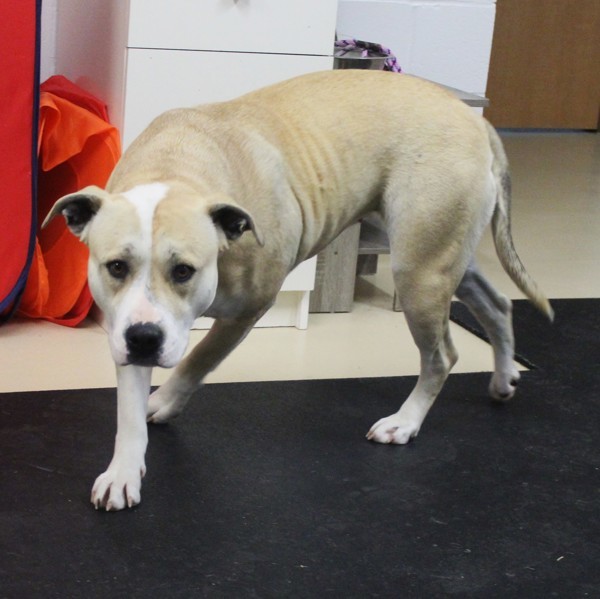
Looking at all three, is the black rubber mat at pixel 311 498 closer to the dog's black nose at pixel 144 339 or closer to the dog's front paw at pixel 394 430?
the dog's front paw at pixel 394 430

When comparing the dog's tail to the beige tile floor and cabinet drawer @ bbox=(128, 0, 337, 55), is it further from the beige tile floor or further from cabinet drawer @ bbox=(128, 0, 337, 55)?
cabinet drawer @ bbox=(128, 0, 337, 55)

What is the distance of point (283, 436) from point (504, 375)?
67 centimetres

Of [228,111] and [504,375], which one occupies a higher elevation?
[228,111]

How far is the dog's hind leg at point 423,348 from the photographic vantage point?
8.56 feet

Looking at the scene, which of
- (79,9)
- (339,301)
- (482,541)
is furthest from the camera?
(339,301)

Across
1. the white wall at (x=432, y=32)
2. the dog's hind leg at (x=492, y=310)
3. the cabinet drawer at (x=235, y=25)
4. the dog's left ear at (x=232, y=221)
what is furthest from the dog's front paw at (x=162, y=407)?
the white wall at (x=432, y=32)

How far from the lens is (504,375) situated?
3027 mm

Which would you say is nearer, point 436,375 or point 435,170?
point 435,170

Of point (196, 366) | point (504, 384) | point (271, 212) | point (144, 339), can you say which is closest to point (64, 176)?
point (196, 366)

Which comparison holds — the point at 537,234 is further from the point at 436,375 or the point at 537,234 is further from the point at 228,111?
the point at 228,111

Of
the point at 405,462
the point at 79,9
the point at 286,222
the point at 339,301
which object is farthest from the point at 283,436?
the point at 79,9

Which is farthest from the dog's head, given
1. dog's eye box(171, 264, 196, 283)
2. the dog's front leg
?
the dog's front leg

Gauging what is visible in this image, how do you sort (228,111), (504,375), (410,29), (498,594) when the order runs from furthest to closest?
(410,29)
(504,375)
(228,111)
(498,594)

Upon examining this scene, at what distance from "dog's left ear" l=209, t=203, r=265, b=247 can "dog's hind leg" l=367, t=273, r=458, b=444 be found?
54cm
